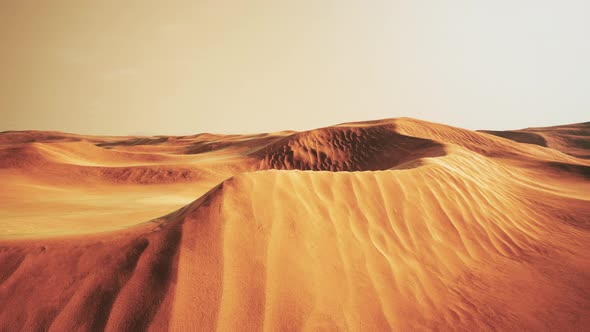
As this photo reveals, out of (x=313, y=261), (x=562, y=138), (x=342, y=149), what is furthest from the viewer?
(x=562, y=138)

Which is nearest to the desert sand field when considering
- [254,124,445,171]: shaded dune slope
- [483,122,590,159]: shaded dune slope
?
[254,124,445,171]: shaded dune slope

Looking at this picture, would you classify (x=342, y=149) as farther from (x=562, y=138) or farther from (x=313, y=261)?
(x=562, y=138)

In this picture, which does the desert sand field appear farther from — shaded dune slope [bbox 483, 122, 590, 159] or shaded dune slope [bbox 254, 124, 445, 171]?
shaded dune slope [bbox 483, 122, 590, 159]

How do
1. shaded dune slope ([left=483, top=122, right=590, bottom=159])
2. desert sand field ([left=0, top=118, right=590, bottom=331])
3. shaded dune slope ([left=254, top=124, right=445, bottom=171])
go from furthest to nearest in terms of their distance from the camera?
shaded dune slope ([left=483, top=122, right=590, bottom=159]) < shaded dune slope ([left=254, top=124, right=445, bottom=171]) < desert sand field ([left=0, top=118, right=590, bottom=331])

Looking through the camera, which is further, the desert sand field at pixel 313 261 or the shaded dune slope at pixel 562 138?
the shaded dune slope at pixel 562 138

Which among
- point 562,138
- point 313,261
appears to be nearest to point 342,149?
point 313,261

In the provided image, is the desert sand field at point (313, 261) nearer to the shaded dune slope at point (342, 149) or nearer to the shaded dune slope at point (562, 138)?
the shaded dune slope at point (342, 149)

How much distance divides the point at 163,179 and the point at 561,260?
11325 millimetres

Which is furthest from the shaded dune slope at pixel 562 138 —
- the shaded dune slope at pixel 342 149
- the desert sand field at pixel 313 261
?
the desert sand field at pixel 313 261

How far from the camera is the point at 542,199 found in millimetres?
5695

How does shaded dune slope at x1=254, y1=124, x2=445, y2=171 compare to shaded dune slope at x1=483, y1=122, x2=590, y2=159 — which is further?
shaded dune slope at x1=483, y1=122, x2=590, y2=159

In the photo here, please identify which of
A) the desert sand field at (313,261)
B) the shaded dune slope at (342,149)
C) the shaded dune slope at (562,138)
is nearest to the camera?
the desert sand field at (313,261)

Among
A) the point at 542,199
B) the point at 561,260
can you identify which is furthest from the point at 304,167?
the point at 561,260

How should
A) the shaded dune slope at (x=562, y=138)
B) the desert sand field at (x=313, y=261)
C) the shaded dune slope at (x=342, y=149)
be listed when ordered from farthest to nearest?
1. the shaded dune slope at (x=562, y=138)
2. the shaded dune slope at (x=342, y=149)
3. the desert sand field at (x=313, y=261)
